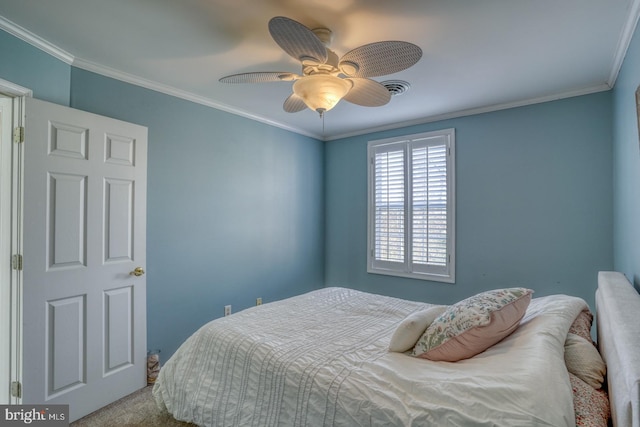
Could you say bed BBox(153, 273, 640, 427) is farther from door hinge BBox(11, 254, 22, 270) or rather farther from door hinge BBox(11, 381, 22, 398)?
door hinge BBox(11, 254, 22, 270)

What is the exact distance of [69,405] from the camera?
212cm

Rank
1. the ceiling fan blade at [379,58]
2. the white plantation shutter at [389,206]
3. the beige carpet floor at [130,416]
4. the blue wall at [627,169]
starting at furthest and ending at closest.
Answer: the white plantation shutter at [389,206]
the beige carpet floor at [130,416]
the blue wall at [627,169]
the ceiling fan blade at [379,58]

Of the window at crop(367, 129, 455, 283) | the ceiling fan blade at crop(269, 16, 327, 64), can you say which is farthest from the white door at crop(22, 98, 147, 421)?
the window at crop(367, 129, 455, 283)

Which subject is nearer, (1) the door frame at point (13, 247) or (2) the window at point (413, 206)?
(1) the door frame at point (13, 247)

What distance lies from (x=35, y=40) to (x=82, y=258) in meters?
1.39

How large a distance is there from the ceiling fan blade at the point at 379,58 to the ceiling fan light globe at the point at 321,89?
0.09m

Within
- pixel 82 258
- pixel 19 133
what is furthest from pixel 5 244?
pixel 19 133

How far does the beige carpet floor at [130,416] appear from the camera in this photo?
2.12 metres

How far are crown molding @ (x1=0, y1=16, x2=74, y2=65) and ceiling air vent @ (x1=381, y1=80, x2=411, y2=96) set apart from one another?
7.43 feet

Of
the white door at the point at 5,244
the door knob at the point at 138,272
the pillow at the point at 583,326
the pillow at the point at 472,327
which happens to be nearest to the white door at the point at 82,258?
the door knob at the point at 138,272

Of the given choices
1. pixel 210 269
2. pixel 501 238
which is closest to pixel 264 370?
pixel 210 269

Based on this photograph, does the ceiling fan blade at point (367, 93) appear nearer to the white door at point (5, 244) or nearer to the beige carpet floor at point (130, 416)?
the white door at point (5, 244)

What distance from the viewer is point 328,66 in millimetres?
1884

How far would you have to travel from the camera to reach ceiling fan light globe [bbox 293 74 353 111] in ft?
6.05
